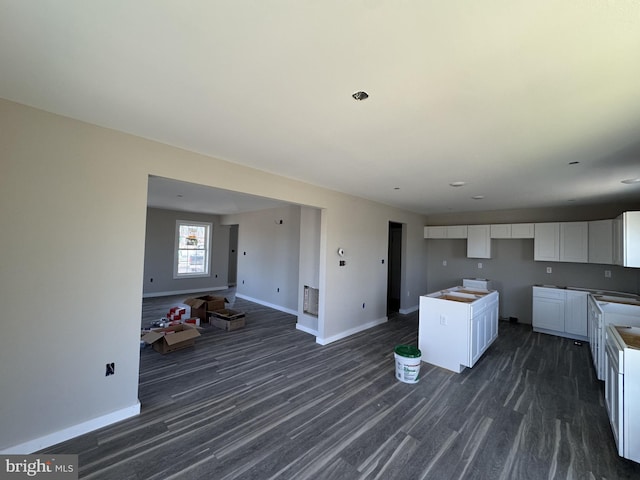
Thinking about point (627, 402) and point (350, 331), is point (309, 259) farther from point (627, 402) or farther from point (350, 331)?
point (627, 402)

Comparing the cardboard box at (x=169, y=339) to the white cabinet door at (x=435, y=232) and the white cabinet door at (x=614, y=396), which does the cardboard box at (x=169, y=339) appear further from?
the white cabinet door at (x=435, y=232)

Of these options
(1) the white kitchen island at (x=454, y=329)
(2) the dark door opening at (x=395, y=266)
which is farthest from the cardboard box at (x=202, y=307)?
(2) the dark door opening at (x=395, y=266)

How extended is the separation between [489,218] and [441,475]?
19.2ft

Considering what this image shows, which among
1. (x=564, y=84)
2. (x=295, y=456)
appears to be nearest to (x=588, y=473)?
(x=295, y=456)

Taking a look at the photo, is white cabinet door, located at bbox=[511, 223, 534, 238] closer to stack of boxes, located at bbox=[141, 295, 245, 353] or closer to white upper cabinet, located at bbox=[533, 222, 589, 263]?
white upper cabinet, located at bbox=[533, 222, 589, 263]

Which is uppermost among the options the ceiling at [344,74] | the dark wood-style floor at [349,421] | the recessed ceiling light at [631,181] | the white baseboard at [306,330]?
the ceiling at [344,74]

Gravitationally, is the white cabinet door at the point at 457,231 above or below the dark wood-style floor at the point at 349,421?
above

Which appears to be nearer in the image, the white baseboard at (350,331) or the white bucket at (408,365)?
the white bucket at (408,365)

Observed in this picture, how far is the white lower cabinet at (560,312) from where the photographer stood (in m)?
4.64

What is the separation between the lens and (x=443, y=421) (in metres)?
2.49

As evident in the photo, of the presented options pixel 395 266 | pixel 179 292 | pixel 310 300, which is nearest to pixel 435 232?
pixel 395 266

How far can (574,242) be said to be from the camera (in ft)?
16.0

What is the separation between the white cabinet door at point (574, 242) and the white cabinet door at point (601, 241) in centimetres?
7

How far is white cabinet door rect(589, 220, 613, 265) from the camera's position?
4.35m
